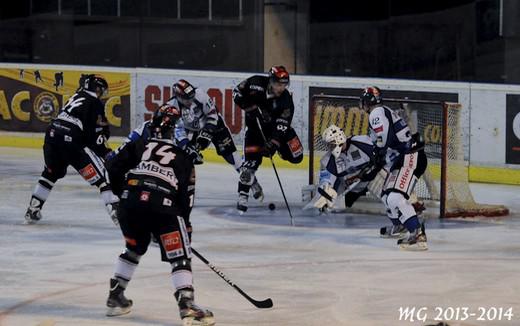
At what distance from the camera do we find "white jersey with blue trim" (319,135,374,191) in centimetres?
1197

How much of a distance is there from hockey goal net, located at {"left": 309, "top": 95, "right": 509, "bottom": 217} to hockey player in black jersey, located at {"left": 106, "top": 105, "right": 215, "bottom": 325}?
13.1 feet

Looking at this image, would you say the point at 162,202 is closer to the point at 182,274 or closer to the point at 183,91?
the point at 182,274

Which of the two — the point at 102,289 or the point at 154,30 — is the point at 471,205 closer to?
the point at 102,289

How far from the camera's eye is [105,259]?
35.5 feet

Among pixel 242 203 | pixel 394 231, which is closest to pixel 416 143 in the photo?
pixel 394 231

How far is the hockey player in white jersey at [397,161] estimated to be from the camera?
440 inches

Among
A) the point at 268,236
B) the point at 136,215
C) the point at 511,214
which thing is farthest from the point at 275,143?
the point at 136,215

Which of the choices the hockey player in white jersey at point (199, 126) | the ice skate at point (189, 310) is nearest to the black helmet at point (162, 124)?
the ice skate at point (189, 310)

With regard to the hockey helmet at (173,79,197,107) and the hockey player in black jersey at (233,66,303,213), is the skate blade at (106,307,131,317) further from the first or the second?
the hockey player in black jersey at (233,66,303,213)

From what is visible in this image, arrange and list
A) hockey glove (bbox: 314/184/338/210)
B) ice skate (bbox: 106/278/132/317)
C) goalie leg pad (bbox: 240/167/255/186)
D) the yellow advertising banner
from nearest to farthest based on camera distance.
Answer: ice skate (bbox: 106/278/132/317)
hockey glove (bbox: 314/184/338/210)
goalie leg pad (bbox: 240/167/255/186)
the yellow advertising banner

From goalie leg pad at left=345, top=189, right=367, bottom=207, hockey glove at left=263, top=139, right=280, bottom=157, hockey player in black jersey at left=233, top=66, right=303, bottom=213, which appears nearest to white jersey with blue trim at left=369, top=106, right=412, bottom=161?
goalie leg pad at left=345, top=189, right=367, bottom=207

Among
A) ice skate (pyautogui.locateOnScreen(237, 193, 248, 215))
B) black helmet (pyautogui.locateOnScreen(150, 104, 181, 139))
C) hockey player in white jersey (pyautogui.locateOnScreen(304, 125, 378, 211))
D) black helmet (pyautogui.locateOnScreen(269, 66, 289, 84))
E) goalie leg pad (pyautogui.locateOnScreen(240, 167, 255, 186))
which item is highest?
black helmet (pyautogui.locateOnScreen(269, 66, 289, 84))

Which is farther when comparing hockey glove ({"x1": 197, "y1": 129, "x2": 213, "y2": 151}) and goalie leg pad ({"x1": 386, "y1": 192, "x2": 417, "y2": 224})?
hockey glove ({"x1": 197, "y1": 129, "x2": 213, "y2": 151})

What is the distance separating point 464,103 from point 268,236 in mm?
4187
